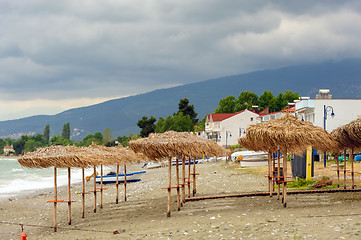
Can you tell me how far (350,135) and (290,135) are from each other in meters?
3.03

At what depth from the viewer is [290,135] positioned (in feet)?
43.1

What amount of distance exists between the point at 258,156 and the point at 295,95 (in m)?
58.3

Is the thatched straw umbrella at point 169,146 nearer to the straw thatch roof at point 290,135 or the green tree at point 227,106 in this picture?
the straw thatch roof at point 290,135

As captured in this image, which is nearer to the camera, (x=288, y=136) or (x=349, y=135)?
(x=288, y=136)

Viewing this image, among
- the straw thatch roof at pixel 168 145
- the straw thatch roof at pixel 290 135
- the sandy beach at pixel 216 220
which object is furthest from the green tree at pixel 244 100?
the straw thatch roof at pixel 290 135

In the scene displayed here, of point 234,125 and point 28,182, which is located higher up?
point 234,125

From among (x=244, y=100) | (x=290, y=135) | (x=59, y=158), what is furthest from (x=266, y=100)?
(x=59, y=158)

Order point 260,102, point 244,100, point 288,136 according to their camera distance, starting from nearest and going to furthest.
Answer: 1. point 288,136
2. point 260,102
3. point 244,100

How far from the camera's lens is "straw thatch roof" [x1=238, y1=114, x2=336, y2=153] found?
43.4 feet

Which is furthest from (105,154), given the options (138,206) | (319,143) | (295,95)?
(295,95)

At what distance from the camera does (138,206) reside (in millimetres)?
17734

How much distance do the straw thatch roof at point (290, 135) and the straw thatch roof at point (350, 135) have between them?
866 mm

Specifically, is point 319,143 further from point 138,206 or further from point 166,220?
point 138,206

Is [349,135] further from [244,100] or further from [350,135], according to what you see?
[244,100]
